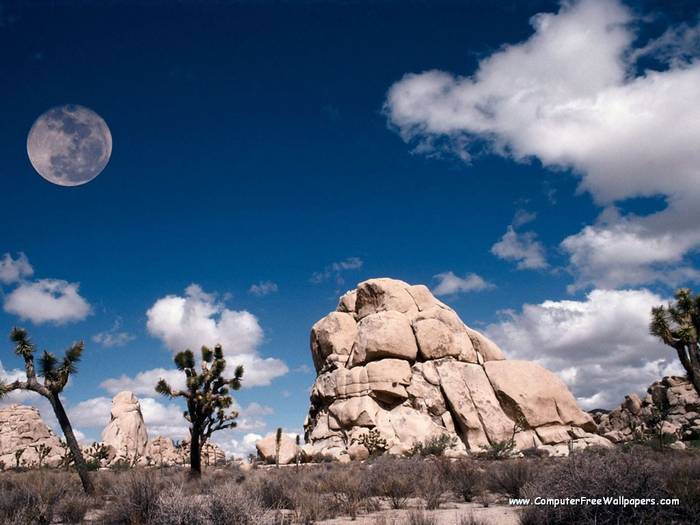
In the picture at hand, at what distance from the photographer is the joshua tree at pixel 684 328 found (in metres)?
25.6

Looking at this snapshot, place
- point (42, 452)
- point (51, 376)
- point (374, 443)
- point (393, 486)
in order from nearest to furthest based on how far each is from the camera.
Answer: point (393, 486), point (51, 376), point (374, 443), point (42, 452)

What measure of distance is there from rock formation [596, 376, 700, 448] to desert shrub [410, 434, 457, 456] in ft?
50.9

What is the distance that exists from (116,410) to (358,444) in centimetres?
3496

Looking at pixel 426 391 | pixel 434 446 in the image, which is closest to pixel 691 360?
pixel 434 446

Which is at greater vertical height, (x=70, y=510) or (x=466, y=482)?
(x=70, y=510)

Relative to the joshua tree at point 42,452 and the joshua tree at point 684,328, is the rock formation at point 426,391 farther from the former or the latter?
the joshua tree at point 42,452

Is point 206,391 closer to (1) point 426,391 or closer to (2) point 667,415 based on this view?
(1) point 426,391

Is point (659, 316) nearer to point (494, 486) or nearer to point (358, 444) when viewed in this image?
point (494, 486)

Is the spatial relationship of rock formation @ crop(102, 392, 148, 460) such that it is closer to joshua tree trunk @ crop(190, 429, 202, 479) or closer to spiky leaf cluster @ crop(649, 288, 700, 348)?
joshua tree trunk @ crop(190, 429, 202, 479)

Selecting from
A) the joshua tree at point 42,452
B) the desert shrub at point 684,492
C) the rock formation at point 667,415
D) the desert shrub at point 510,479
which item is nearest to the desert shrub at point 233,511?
the desert shrub at point 684,492

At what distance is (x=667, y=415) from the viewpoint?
43.7 metres

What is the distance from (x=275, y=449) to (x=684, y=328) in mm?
27810

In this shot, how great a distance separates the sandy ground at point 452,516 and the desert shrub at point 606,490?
3.49 ft

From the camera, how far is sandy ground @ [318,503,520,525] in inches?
327
